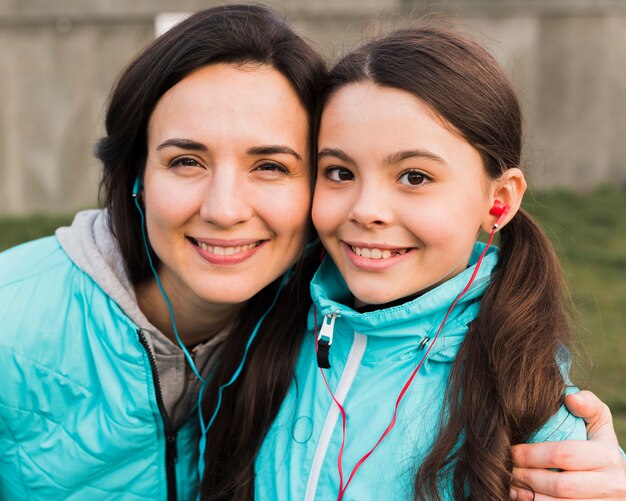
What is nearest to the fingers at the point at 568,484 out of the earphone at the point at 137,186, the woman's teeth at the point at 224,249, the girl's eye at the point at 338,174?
the girl's eye at the point at 338,174

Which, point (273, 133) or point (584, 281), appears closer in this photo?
point (273, 133)

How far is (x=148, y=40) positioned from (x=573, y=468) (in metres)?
5.77

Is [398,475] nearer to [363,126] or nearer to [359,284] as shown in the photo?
[359,284]

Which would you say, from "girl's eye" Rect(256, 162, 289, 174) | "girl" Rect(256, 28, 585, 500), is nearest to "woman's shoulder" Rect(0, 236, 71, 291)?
"girl's eye" Rect(256, 162, 289, 174)

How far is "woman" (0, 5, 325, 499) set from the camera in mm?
2385

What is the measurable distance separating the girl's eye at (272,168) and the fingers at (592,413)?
1.05m

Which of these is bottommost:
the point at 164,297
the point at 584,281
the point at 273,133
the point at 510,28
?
→ the point at 584,281

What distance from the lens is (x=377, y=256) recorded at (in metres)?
2.23

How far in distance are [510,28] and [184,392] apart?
550 centimetres

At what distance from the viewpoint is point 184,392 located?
2.75m

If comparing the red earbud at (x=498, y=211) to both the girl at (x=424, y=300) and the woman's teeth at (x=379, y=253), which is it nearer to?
the girl at (x=424, y=300)

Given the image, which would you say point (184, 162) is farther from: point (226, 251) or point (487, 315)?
point (487, 315)

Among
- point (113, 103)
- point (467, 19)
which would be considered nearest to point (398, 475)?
point (113, 103)

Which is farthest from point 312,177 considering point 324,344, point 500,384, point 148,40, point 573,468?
point 148,40
